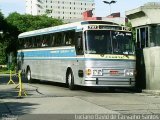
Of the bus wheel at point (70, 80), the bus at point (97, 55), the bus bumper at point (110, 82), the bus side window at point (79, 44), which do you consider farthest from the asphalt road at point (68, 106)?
the bus wheel at point (70, 80)

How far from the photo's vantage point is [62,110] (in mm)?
14484

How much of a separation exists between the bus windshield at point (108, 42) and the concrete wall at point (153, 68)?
98cm

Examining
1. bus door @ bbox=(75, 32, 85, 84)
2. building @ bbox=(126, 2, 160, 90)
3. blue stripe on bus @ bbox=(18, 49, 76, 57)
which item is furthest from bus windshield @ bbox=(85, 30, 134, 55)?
blue stripe on bus @ bbox=(18, 49, 76, 57)

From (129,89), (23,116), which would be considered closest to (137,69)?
(129,89)

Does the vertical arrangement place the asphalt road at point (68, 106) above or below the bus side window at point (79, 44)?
below

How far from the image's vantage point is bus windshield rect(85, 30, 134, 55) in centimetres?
2141

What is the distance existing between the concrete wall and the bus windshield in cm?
98

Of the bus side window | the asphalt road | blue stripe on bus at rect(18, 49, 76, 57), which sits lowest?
the asphalt road

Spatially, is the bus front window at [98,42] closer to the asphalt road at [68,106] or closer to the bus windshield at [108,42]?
the bus windshield at [108,42]

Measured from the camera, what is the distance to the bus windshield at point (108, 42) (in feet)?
70.2

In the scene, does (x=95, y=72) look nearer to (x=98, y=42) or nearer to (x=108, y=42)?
(x=98, y=42)

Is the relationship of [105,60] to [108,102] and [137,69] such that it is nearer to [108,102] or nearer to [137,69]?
[137,69]

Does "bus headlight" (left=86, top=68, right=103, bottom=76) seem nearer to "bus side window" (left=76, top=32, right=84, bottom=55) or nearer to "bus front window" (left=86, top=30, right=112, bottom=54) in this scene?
"bus front window" (left=86, top=30, right=112, bottom=54)

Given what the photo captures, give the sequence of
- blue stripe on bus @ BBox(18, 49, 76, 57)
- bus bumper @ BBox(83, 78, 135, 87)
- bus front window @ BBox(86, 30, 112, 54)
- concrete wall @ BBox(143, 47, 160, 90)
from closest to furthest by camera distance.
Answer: bus bumper @ BBox(83, 78, 135, 87), bus front window @ BBox(86, 30, 112, 54), concrete wall @ BBox(143, 47, 160, 90), blue stripe on bus @ BBox(18, 49, 76, 57)
